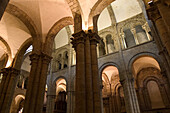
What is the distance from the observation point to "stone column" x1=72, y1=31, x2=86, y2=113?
3996 millimetres

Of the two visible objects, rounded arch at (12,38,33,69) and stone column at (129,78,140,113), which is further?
rounded arch at (12,38,33,69)

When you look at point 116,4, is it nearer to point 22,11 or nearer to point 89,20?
point 89,20

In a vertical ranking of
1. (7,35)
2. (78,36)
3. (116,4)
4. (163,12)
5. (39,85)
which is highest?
(116,4)

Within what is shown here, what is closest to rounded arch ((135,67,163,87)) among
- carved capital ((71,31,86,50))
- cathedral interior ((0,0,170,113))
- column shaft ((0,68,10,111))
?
cathedral interior ((0,0,170,113))

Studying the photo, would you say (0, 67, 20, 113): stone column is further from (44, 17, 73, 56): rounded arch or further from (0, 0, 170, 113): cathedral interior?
(44, 17, 73, 56): rounded arch

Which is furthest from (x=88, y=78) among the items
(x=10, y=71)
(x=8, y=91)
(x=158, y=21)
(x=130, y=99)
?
(x=10, y=71)

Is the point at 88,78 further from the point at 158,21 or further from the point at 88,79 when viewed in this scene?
the point at 158,21

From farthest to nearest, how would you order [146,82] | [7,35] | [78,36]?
1. [146,82]
2. [7,35]
3. [78,36]

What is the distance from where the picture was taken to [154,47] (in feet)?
31.9

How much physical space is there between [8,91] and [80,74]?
19.4 ft

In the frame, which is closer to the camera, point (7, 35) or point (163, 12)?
point (163, 12)

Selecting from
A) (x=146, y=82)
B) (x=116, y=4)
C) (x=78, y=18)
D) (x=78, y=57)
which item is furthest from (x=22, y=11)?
(x=146, y=82)

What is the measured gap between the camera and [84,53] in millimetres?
4902

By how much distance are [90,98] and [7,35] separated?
7.99 metres
